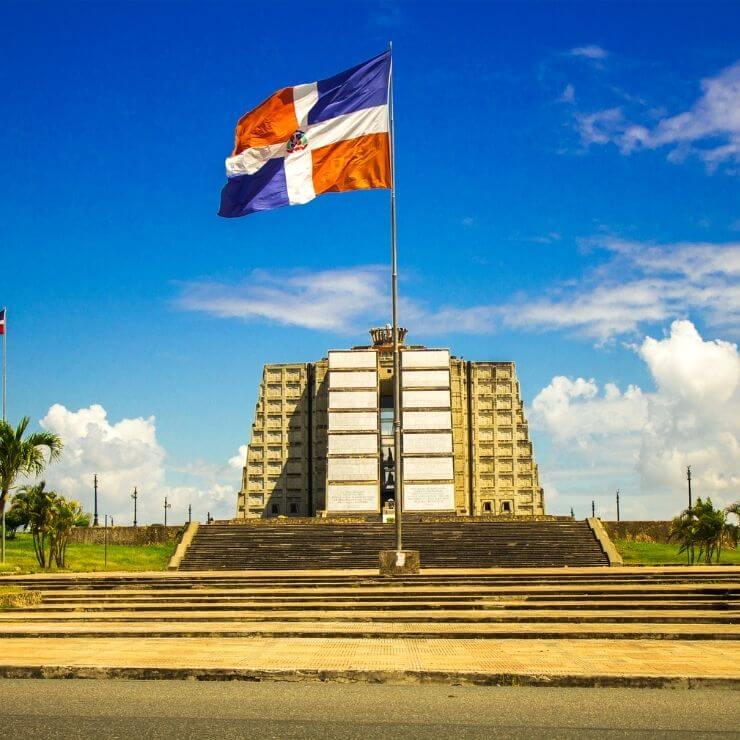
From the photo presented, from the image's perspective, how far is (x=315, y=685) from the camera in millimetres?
10758

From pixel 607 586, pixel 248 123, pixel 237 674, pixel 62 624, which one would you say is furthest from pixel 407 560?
pixel 237 674

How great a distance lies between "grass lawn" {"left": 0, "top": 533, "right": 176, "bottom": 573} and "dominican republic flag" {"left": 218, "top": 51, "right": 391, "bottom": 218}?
61.7 ft

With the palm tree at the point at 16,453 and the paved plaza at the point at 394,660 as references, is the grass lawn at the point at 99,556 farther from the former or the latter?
the paved plaza at the point at 394,660

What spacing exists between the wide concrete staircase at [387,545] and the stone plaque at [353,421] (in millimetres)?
22567

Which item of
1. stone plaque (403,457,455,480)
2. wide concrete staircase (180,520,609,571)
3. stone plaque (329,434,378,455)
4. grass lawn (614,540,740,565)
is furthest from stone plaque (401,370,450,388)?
wide concrete staircase (180,520,609,571)

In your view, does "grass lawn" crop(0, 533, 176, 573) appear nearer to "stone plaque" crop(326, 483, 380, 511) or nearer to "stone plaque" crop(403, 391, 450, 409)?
"stone plaque" crop(326, 483, 380, 511)

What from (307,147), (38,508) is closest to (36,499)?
(38,508)

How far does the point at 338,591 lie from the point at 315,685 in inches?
396

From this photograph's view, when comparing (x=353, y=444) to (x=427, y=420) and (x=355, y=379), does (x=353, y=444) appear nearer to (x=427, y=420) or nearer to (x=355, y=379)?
(x=355, y=379)

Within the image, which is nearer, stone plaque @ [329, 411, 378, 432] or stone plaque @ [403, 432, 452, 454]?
stone plaque @ [403, 432, 452, 454]

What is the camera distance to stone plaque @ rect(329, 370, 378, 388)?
212 feet

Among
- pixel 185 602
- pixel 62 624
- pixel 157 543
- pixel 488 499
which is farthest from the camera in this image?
pixel 488 499

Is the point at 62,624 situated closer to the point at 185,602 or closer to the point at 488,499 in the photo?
the point at 185,602

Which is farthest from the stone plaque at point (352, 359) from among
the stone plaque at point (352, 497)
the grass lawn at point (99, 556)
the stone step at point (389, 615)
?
the stone step at point (389, 615)
